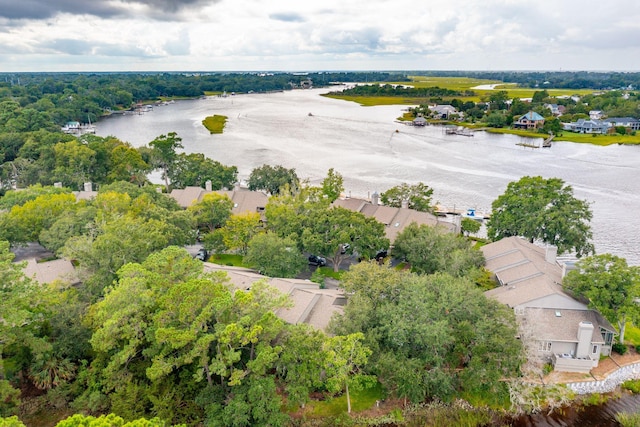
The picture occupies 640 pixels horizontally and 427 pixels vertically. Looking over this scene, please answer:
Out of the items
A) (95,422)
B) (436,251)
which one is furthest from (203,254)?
(95,422)

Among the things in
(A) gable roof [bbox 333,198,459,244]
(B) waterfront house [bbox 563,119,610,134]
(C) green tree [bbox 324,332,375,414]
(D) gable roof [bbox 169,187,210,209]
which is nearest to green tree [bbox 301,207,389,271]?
(A) gable roof [bbox 333,198,459,244]

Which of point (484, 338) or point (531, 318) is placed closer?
point (484, 338)

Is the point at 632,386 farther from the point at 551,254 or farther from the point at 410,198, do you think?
the point at 410,198

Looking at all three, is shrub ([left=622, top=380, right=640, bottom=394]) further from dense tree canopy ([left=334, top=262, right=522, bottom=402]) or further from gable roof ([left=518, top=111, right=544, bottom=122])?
gable roof ([left=518, top=111, right=544, bottom=122])

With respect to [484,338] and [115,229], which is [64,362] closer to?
[115,229]

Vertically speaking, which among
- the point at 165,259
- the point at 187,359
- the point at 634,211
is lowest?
the point at 634,211

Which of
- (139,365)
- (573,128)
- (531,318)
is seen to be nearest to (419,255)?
(531,318)
